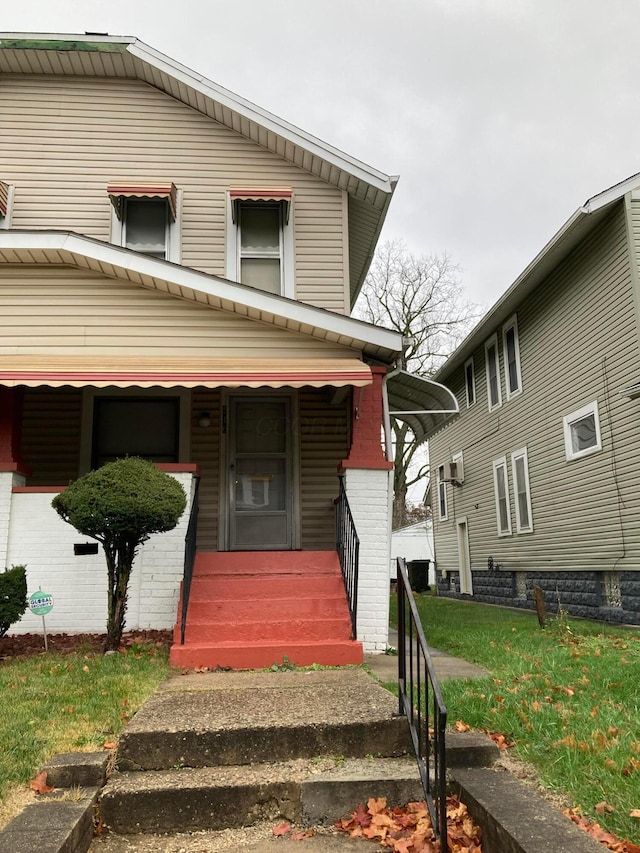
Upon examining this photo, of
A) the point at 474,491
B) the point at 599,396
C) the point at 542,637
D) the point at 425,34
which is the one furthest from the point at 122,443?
the point at 425,34

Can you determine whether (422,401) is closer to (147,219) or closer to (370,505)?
(370,505)

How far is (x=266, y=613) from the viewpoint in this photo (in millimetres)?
6859

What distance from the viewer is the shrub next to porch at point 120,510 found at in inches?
247

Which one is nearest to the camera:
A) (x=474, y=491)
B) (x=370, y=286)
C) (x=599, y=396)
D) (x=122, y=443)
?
(x=122, y=443)

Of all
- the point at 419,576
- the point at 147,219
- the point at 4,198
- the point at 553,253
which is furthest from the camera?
the point at 419,576

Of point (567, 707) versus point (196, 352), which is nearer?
point (567, 707)

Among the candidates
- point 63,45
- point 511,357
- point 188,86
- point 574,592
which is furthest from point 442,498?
point 63,45

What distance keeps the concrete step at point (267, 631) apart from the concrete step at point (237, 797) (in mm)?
2817

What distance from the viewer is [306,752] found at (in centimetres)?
395

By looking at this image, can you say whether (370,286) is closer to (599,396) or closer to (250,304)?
(599,396)

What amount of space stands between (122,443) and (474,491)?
439 inches

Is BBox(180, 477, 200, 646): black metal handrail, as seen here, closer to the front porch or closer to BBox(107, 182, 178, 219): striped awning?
the front porch

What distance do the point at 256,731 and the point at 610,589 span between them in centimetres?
921

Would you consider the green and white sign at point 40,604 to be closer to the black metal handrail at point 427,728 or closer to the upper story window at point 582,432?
the black metal handrail at point 427,728
